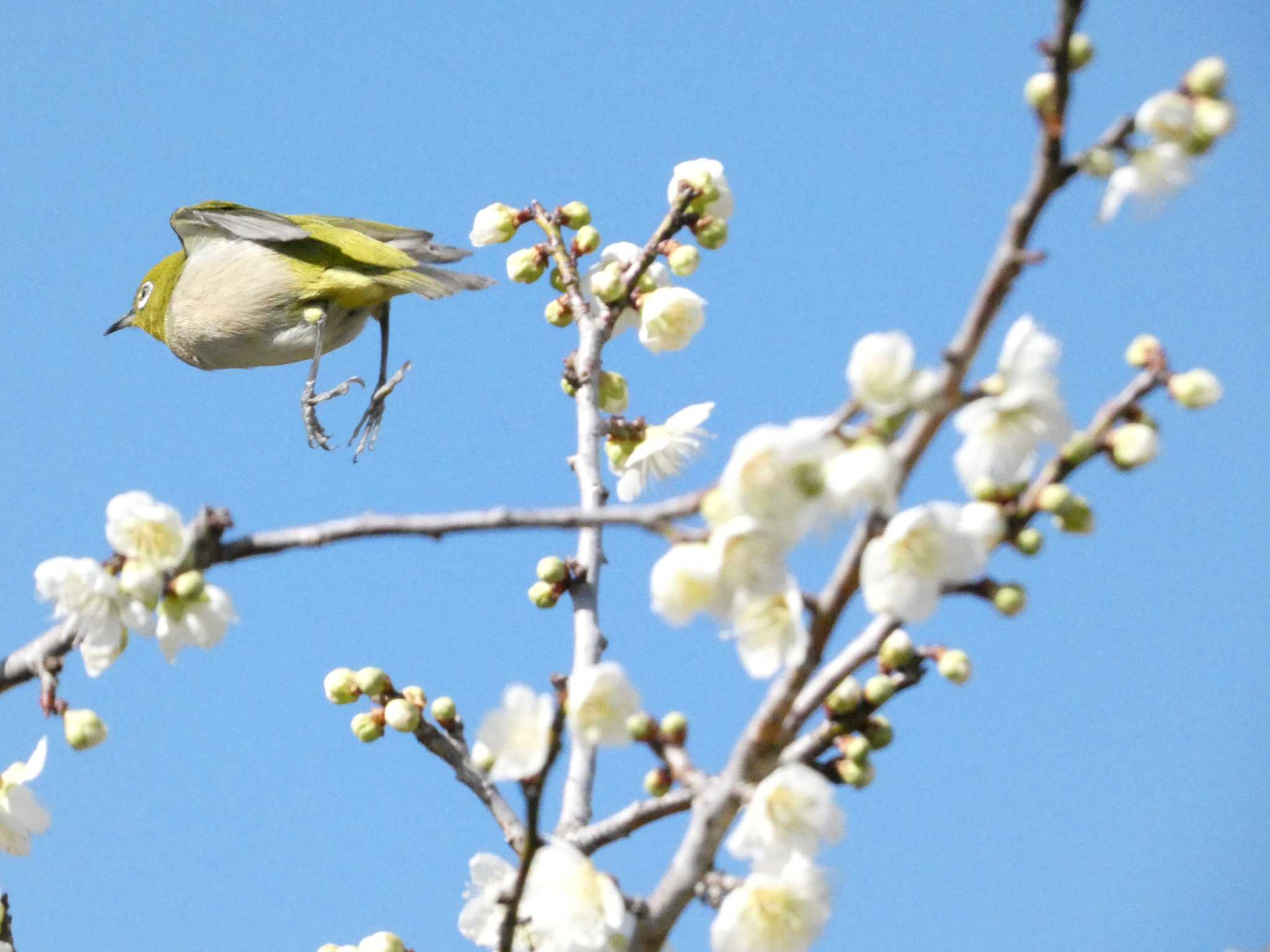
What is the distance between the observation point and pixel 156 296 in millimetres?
6988

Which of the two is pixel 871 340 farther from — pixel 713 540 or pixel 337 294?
pixel 337 294

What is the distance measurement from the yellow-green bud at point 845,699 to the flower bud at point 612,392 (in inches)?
62.6

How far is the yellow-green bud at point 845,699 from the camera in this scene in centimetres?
222

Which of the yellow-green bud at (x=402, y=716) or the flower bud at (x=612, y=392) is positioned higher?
the flower bud at (x=612, y=392)

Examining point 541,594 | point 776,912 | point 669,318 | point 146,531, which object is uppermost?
point 669,318

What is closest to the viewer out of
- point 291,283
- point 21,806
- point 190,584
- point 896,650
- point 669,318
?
point 190,584

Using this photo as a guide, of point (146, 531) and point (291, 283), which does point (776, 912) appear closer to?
point (146, 531)

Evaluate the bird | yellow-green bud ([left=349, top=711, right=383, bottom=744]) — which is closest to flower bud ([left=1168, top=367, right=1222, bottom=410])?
yellow-green bud ([left=349, top=711, right=383, bottom=744])

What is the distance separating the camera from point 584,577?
10.5 ft

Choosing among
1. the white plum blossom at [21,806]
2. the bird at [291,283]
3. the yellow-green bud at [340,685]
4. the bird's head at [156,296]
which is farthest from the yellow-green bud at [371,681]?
the bird's head at [156,296]

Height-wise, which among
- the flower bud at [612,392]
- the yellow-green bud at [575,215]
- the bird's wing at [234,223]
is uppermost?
the bird's wing at [234,223]

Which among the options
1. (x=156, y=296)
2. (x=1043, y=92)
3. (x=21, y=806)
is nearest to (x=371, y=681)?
(x=21, y=806)

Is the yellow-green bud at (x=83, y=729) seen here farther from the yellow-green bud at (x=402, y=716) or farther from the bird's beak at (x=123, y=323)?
the bird's beak at (x=123, y=323)

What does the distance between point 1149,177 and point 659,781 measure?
4.13 feet
